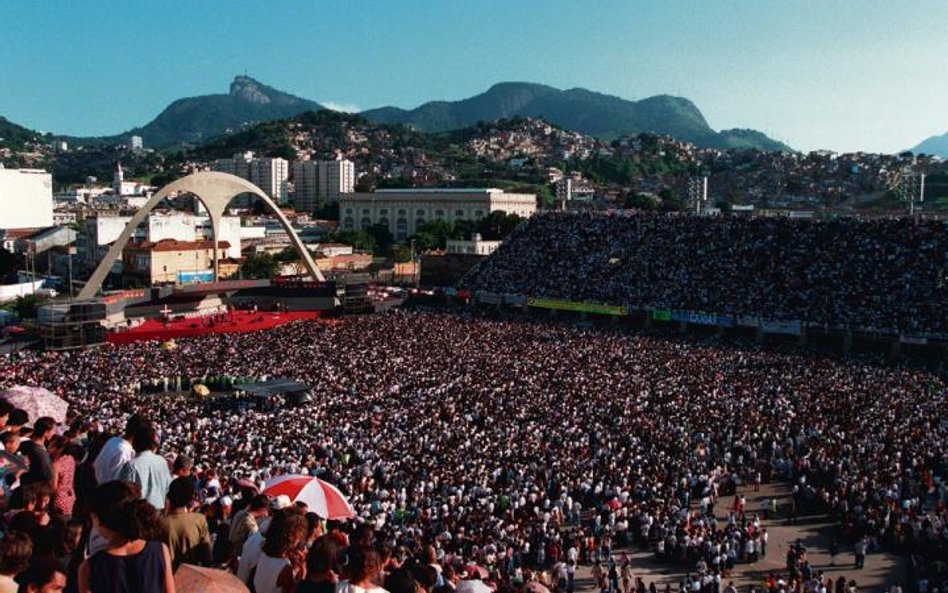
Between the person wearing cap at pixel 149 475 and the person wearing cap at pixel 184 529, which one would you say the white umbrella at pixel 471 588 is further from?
the person wearing cap at pixel 149 475

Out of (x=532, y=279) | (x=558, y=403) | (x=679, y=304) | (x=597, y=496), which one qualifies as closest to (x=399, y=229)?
(x=532, y=279)

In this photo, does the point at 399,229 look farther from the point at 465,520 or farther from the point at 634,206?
the point at 465,520

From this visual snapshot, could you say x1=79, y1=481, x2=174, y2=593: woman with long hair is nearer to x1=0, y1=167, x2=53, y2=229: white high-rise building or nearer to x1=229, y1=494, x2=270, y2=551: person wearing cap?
x1=229, y1=494, x2=270, y2=551: person wearing cap

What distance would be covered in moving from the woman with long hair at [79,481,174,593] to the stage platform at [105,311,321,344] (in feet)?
121

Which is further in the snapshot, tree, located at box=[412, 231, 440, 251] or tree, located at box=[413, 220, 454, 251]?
tree, located at box=[413, 220, 454, 251]

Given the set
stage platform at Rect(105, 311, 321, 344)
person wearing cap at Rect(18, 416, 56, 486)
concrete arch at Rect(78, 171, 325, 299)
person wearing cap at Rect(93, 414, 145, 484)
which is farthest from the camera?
concrete arch at Rect(78, 171, 325, 299)

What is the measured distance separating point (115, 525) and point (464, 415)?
19407 mm

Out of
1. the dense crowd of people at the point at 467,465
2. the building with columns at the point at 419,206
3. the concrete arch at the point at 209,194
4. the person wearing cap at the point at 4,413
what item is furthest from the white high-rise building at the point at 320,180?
the person wearing cap at the point at 4,413

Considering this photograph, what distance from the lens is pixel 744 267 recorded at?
153 ft

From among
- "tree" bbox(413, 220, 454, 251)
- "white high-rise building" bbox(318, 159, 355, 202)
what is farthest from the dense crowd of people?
"white high-rise building" bbox(318, 159, 355, 202)

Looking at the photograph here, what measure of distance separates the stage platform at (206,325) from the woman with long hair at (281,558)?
119ft

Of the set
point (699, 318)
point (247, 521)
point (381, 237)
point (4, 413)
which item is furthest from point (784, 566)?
point (381, 237)

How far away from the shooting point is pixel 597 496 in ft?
58.3

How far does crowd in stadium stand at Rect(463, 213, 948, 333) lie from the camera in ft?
131
